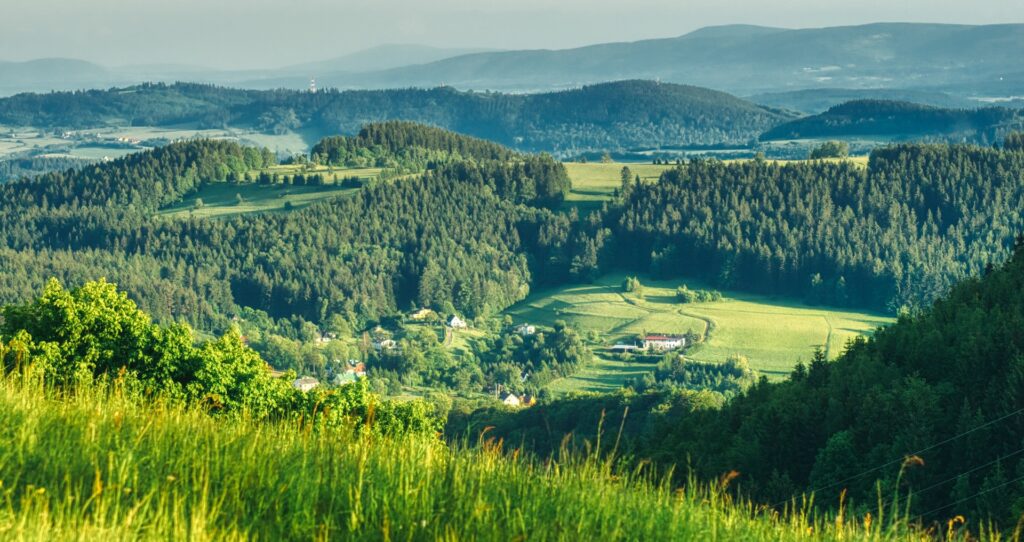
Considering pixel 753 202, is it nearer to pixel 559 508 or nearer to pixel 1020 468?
pixel 1020 468

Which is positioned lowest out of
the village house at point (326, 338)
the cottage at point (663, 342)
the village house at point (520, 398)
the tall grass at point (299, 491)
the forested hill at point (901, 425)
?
the village house at point (326, 338)

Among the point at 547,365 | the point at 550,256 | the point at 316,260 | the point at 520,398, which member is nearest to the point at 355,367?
the point at 547,365

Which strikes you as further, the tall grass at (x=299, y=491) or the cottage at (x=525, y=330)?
the cottage at (x=525, y=330)

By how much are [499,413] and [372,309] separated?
92.1 m

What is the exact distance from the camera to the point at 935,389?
35.0 meters

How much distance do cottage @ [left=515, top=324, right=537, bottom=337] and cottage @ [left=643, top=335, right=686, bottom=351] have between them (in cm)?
2002

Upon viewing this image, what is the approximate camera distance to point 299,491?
758 cm

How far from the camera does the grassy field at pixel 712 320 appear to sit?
120 m

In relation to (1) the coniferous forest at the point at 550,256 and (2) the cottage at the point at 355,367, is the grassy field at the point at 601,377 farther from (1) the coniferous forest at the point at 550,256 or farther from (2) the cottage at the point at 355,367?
(2) the cottage at the point at 355,367

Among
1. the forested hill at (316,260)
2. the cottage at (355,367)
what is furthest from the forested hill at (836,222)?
the cottage at (355,367)

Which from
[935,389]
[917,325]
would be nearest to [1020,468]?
[935,389]

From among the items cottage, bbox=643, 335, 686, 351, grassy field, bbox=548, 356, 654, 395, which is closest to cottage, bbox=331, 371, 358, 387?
grassy field, bbox=548, 356, 654, 395

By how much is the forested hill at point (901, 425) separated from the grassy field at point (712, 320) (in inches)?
2673

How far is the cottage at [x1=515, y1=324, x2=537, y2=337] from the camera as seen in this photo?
14475 cm
